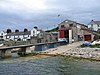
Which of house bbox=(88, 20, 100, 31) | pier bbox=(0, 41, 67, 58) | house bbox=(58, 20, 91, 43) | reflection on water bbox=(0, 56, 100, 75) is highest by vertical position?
house bbox=(88, 20, 100, 31)

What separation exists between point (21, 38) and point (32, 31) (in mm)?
6823

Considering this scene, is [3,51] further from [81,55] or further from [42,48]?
[81,55]

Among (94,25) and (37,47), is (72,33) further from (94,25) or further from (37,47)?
(94,25)

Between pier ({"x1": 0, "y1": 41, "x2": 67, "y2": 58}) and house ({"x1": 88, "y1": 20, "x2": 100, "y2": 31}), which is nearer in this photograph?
pier ({"x1": 0, "y1": 41, "x2": 67, "y2": 58})

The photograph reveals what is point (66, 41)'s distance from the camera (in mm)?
78562

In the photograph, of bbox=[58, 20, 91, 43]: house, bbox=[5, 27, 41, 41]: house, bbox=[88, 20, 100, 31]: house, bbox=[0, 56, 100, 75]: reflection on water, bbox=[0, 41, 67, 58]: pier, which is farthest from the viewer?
bbox=[5, 27, 41, 41]: house

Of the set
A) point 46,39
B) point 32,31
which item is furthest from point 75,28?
point 32,31

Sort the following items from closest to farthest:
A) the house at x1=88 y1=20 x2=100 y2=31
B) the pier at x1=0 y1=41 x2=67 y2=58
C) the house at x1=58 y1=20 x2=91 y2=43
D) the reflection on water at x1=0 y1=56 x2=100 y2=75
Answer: the reflection on water at x1=0 y1=56 x2=100 y2=75 → the pier at x1=0 y1=41 x2=67 y2=58 → the house at x1=58 y1=20 x2=91 y2=43 → the house at x1=88 y1=20 x2=100 y2=31

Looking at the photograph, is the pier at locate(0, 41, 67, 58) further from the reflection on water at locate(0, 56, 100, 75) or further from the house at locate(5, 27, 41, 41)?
the house at locate(5, 27, 41, 41)

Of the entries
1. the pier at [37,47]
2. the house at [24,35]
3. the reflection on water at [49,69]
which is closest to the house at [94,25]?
the house at [24,35]

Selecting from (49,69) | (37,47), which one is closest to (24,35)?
(37,47)

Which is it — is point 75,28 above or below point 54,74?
above

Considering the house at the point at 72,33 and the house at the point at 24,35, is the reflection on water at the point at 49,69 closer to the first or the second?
the house at the point at 72,33

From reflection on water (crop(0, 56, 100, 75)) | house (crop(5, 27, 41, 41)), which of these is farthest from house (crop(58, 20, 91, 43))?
reflection on water (crop(0, 56, 100, 75))
